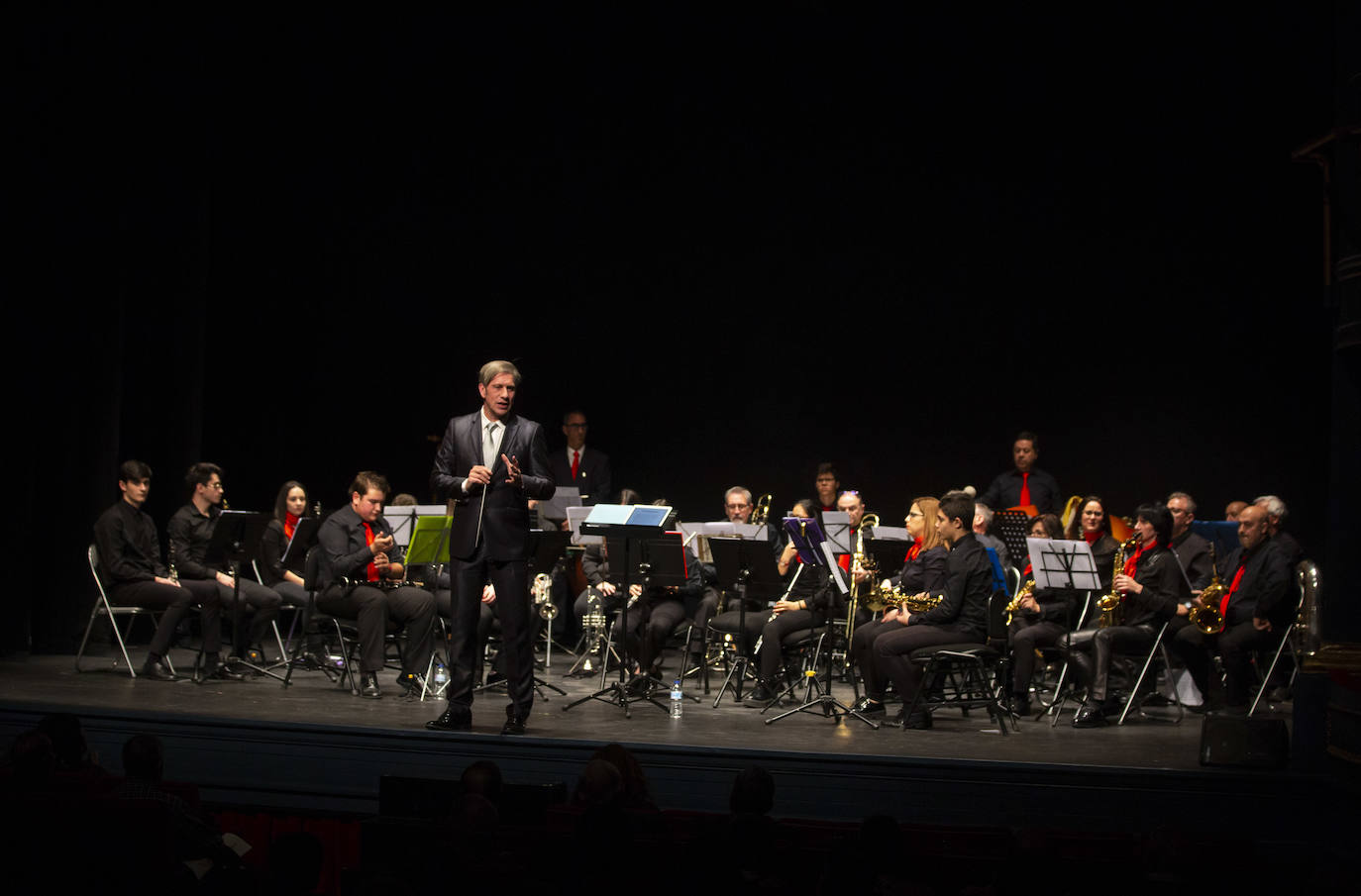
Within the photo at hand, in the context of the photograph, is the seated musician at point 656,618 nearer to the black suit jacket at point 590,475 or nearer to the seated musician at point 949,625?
the seated musician at point 949,625

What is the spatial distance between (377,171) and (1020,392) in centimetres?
598

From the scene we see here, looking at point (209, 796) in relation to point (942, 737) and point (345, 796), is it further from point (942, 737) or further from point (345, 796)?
point (942, 737)

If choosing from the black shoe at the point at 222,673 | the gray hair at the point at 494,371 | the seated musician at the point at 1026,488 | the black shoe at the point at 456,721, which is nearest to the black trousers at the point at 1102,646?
the seated musician at the point at 1026,488

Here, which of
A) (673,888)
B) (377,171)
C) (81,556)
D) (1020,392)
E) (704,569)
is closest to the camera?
(673,888)

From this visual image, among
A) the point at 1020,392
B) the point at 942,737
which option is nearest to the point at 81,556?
the point at 942,737

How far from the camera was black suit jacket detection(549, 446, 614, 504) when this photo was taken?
1041 centimetres

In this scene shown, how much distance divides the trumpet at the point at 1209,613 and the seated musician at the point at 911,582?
174cm

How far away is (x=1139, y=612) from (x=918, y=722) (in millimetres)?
1730

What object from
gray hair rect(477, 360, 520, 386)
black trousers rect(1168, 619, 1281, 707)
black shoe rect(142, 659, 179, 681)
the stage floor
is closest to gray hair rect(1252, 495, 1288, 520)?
black trousers rect(1168, 619, 1281, 707)

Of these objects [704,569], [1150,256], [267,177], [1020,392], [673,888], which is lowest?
[673,888]

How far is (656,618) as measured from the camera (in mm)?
7887

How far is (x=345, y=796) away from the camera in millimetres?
5816

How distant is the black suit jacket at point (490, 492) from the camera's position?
5.77 metres

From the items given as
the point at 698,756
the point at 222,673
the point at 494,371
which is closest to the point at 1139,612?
the point at 698,756
